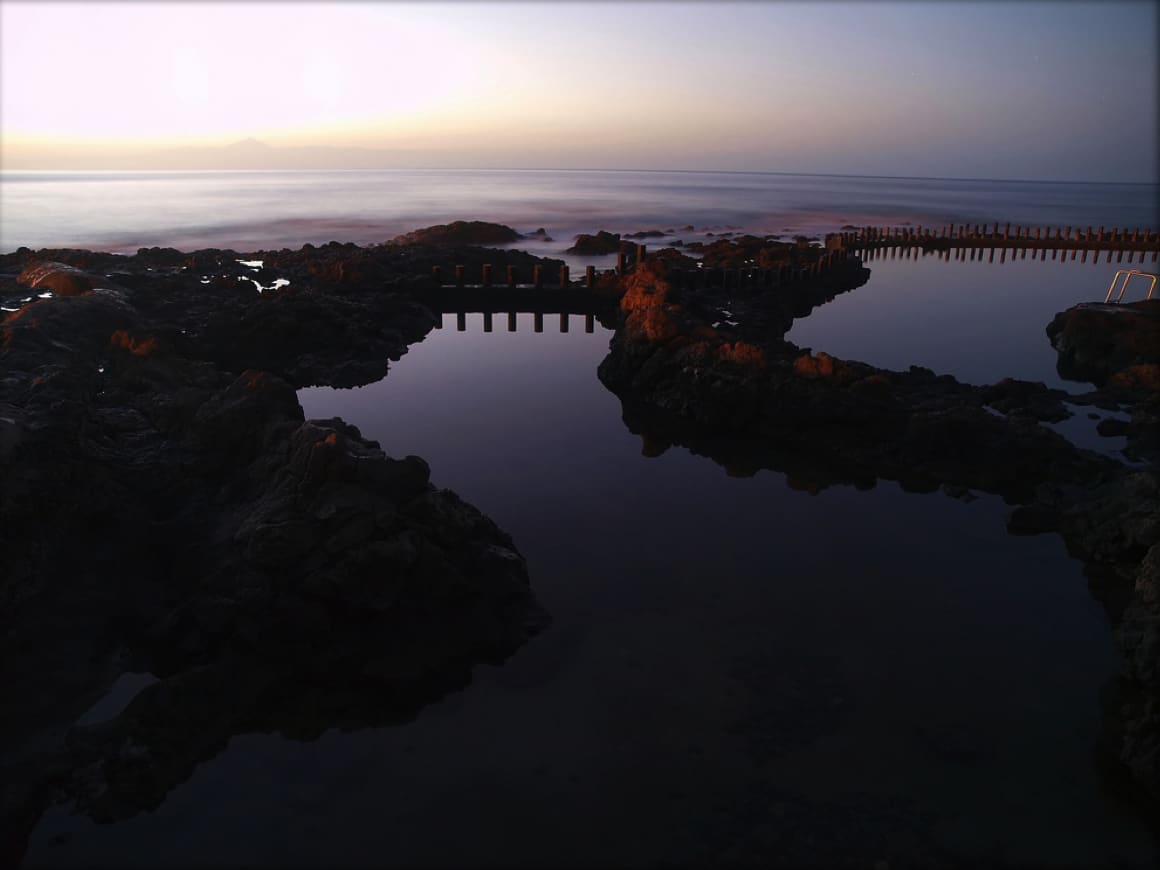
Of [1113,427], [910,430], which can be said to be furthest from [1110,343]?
[910,430]

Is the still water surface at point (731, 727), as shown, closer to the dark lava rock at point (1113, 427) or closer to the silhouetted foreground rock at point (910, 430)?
the silhouetted foreground rock at point (910, 430)

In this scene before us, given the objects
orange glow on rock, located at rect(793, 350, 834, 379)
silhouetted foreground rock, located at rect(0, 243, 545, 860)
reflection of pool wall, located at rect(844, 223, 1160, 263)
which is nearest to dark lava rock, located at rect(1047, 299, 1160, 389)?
orange glow on rock, located at rect(793, 350, 834, 379)

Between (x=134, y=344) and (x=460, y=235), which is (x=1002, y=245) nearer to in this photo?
(x=460, y=235)

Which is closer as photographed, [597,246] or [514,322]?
[514,322]

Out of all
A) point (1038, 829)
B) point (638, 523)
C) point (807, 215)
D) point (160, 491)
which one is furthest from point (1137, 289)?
point (807, 215)

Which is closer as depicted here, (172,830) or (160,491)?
(172,830)

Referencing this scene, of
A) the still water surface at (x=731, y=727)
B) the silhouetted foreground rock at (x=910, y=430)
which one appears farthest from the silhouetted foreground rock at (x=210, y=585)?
the silhouetted foreground rock at (x=910, y=430)

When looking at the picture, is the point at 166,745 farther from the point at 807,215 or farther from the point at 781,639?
the point at 807,215
